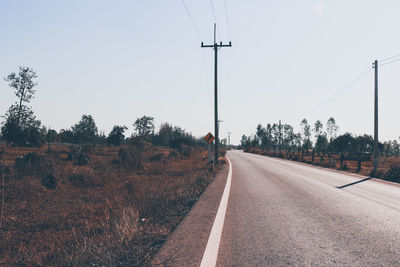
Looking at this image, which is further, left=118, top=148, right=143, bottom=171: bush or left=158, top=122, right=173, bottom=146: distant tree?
left=158, top=122, right=173, bottom=146: distant tree

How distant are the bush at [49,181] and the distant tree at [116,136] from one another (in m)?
77.0

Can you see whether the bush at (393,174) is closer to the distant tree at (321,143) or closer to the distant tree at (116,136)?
the distant tree at (116,136)

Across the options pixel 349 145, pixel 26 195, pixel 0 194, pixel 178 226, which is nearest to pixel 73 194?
pixel 26 195

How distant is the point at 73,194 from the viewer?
10.3 m

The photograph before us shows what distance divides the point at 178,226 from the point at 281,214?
2.41 meters

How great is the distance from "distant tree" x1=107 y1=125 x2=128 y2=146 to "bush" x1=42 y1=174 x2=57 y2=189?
77.0 m

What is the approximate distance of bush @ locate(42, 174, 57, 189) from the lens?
10898mm

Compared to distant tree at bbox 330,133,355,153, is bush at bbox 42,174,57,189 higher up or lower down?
lower down

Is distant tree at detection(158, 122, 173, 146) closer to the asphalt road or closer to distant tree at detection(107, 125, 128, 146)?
distant tree at detection(107, 125, 128, 146)

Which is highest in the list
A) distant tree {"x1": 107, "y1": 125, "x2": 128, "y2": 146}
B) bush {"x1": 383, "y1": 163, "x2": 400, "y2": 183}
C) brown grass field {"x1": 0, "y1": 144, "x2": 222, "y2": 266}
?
distant tree {"x1": 107, "y1": 125, "x2": 128, "y2": 146}

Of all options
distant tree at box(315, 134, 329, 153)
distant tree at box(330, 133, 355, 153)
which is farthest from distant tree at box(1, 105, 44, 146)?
distant tree at box(315, 134, 329, 153)

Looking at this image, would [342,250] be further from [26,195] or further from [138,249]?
[26,195]

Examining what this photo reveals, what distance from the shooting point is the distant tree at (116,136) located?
3435 inches

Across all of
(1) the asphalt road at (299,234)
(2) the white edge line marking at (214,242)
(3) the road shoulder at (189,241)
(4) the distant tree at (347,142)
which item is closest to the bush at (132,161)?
(1) the asphalt road at (299,234)
